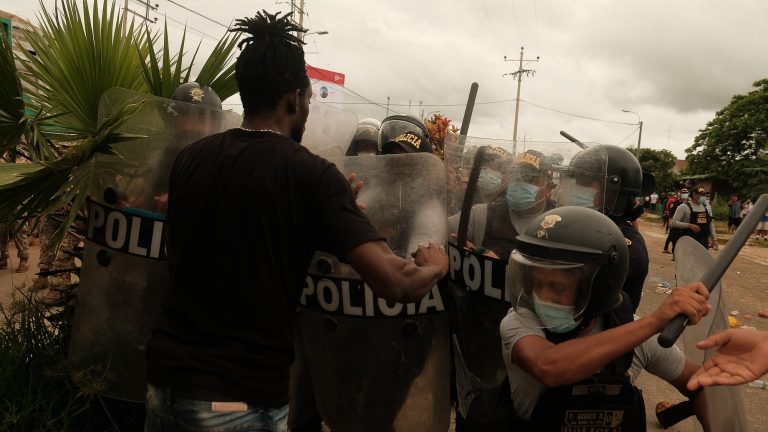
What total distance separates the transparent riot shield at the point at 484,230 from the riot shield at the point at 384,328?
3.6 inches

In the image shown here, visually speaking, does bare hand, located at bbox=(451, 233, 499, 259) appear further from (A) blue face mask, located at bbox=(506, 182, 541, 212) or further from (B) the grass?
(B) the grass

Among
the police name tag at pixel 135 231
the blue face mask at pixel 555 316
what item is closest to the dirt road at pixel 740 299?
the blue face mask at pixel 555 316

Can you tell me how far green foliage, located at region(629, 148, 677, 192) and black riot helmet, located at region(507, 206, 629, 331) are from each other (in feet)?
205

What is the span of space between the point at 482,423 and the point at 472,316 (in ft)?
2.00

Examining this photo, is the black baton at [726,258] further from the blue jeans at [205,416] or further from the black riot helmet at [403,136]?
the black riot helmet at [403,136]

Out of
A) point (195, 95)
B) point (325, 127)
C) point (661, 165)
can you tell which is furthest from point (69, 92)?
point (661, 165)

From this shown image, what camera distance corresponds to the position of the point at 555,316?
1717mm

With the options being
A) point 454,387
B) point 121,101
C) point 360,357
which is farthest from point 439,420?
point 121,101

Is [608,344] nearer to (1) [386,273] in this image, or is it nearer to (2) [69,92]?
(1) [386,273]

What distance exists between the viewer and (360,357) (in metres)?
2.33

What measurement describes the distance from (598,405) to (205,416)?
3.60 ft

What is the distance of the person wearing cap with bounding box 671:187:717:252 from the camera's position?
9.98m

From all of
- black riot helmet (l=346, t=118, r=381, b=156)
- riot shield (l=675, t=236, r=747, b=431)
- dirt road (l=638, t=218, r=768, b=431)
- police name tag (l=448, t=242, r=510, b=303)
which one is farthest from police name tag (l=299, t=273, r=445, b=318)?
dirt road (l=638, t=218, r=768, b=431)

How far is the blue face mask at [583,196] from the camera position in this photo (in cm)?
253
